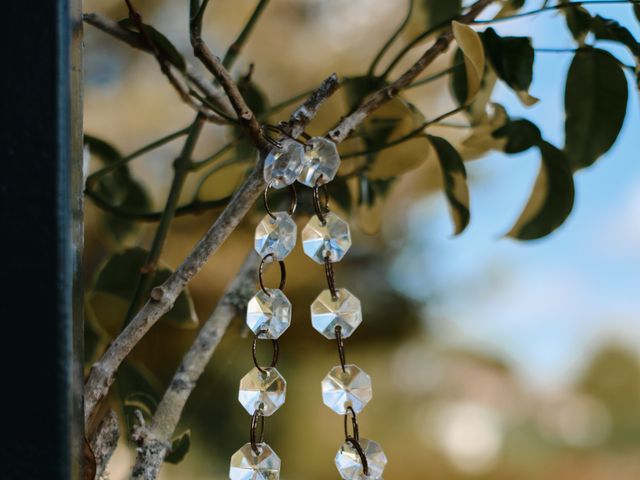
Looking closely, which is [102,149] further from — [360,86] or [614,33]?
[614,33]

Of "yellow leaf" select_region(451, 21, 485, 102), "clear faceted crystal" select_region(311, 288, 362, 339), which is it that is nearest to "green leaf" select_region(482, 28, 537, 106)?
"yellow leaf" select_region(451, 21, 485, 102)

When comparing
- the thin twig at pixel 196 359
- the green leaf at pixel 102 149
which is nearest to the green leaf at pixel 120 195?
the green leaf at pixel 102 149

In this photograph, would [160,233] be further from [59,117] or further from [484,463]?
[484,463]

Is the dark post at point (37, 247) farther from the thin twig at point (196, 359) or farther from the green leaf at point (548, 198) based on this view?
the green leaf at point (548, 198)

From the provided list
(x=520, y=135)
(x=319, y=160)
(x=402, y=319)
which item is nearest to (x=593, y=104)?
(x=520, y=135)

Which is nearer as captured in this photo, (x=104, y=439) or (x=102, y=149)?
(x=104, y=439)

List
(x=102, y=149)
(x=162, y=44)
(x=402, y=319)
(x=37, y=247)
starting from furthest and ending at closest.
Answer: (x=402, y=319) < (x=102, y=149) < (x=162, y=44) < (x=37, y=247)

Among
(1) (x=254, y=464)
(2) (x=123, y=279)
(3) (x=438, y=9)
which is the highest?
(3) (x=438, y=9)
